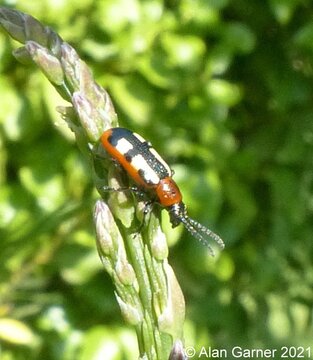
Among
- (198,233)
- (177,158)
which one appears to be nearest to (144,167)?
(198,233)

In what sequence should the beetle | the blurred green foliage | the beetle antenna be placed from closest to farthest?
1. the beetle
2. the beetle antenna
3. the blurred green foliage

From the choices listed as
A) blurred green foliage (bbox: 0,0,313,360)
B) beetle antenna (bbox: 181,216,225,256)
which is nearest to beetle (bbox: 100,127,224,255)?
beetle antenna (bbox: 181,216,225,256)

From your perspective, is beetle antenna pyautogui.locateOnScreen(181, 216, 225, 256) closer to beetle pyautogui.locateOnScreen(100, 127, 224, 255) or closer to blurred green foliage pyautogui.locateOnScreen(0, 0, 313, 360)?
beetle pyautogui.locateOnScreen(100, 127, 224, 255)

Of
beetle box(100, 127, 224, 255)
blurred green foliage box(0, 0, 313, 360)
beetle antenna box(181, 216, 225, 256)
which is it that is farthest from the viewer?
blurred green foliage box(0, 0, 313, 360)

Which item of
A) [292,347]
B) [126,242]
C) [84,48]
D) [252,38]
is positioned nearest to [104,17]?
[84,48]

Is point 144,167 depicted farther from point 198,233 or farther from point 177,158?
point 177,158
